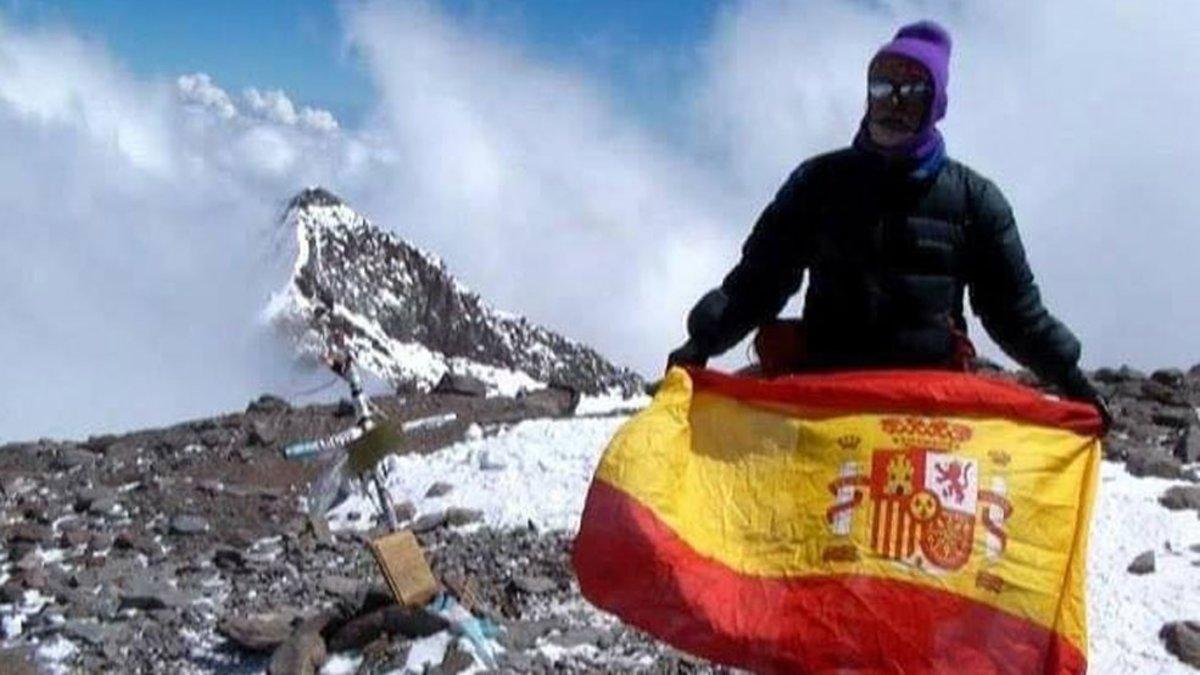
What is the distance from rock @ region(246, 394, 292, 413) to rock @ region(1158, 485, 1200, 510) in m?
7.45

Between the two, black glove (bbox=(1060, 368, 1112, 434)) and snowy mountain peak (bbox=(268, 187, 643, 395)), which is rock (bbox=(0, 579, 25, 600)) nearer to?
black glove (bbox=(1060, 368, 1112, 434))

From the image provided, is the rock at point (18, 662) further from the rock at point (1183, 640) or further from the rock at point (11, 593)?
the rock at point (1183, 640)

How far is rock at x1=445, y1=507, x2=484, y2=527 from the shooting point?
10523 mm

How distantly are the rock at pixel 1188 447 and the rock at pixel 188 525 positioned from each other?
6.03 metres

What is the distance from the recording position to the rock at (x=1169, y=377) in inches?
539

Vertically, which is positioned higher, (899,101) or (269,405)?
(269,405)

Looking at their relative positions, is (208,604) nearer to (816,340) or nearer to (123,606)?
(123,606)

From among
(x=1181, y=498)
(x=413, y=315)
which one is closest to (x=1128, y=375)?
(x=1181, y=498)

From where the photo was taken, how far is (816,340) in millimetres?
5855

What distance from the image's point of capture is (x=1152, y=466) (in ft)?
34.1

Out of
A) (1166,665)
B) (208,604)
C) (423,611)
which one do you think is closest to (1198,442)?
(1166,665)

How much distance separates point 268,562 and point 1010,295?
5.80 metres

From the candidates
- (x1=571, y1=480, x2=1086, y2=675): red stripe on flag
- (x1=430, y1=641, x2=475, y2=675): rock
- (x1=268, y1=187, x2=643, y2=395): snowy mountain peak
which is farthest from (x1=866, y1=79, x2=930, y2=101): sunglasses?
(x1=268, y1=187, x2=643, y2=395): snowy mountain peak

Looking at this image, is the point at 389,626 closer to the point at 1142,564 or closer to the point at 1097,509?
the point at 1142,564
